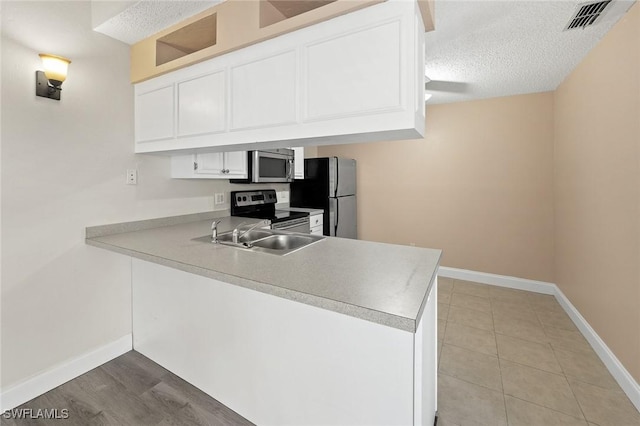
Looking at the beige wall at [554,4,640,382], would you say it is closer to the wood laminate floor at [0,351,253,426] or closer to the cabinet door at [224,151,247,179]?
the wood laminate floor at [0,351,253,426]

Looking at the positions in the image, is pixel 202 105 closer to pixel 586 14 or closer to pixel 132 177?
pixel 132 177

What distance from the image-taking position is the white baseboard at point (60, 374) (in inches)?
63.0

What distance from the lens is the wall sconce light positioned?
162 centimetres

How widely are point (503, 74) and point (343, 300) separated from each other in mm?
2970

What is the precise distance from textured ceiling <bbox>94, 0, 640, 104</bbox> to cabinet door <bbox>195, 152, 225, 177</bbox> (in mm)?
898

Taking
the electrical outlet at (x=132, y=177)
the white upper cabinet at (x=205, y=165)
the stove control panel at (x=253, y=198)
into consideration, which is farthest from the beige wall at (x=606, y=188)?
the electrical outlet at (x=132, y=177)

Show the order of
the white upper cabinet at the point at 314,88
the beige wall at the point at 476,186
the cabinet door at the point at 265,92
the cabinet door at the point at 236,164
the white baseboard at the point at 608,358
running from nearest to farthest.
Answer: the white upper cabinet at the point at 314,88
the cabinet door at the point at 265,92
the white baseboard at the point at 608,358
the cabinet door at the point at 236,164
the beige wall at the point at 476,186

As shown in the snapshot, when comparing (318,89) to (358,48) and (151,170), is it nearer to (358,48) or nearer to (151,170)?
(358,48)

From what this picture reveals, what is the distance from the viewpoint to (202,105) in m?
1.76

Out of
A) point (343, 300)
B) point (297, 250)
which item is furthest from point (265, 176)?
point (343, 300)

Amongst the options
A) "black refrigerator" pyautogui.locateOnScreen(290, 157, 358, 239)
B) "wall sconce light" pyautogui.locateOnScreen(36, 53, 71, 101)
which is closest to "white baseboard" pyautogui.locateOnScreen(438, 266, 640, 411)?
"black refrigerator" pyautogui.locateOnScreen(290, 157, 358, 239)

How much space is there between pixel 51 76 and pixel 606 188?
3780 mm

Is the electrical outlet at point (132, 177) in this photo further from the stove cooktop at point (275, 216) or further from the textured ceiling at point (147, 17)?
the stove cooktop at point (275, 216)

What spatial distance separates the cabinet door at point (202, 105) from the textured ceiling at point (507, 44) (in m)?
1.45
